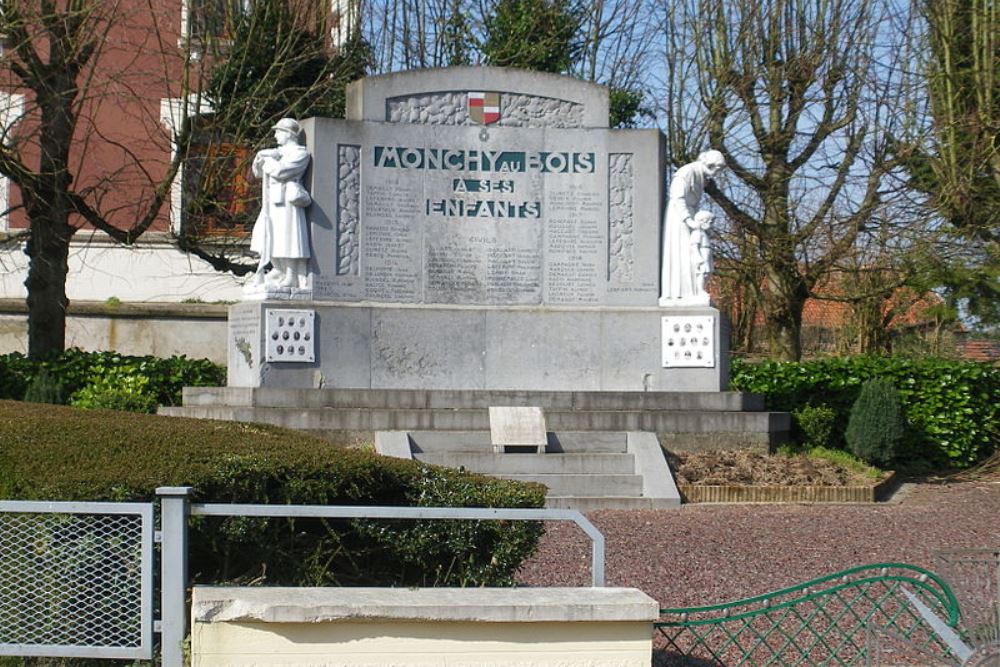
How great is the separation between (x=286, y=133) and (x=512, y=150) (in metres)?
2.66

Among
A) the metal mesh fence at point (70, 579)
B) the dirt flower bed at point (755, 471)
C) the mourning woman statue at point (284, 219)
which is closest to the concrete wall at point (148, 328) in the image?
the mourning woman statue at point (284, 219)

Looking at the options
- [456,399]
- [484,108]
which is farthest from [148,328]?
[456,399]

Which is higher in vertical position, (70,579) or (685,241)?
(685,241)

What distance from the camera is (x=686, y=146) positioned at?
26.3 meters

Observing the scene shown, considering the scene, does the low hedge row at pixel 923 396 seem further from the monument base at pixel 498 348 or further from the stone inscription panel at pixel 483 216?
the stone inscription panel at pixel 483 216

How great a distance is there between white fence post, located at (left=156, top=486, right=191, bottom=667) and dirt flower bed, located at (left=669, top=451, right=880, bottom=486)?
9564mm

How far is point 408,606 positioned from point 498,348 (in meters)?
11.5

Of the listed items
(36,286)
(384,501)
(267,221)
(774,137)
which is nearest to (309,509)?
(384,501)

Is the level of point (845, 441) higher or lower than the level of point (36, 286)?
lower

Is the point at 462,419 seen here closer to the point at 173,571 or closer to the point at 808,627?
the point at 808,627

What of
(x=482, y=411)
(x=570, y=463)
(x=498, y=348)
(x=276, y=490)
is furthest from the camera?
(x=498, y=348)

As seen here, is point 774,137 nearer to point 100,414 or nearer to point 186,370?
point 186,370

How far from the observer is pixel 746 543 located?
1166 cm

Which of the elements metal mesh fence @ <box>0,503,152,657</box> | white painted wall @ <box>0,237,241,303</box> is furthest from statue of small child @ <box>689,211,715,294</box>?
white painted wall @ <box>0,237,241,303</box>
